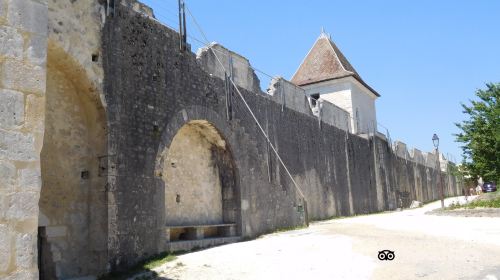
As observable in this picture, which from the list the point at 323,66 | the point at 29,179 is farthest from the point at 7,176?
the point at 323,66

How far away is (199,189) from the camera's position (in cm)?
1169

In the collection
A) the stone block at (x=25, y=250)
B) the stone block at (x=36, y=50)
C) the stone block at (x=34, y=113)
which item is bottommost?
the stone block at (x=25, y=250)

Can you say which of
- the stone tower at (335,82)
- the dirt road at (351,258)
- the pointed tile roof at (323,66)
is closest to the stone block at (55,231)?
the dirt road at (351,258)

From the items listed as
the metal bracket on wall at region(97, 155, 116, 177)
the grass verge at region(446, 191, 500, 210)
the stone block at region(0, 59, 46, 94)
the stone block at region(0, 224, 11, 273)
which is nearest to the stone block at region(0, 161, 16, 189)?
the stone block at region(0, 224, 11, 273)

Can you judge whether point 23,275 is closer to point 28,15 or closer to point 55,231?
point 28,15

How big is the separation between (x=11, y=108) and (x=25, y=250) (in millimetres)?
927

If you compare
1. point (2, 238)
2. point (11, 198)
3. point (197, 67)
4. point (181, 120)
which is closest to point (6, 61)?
point (11, 198)

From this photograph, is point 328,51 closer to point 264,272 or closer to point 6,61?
point 264,272

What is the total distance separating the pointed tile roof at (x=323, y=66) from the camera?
29.8 metres

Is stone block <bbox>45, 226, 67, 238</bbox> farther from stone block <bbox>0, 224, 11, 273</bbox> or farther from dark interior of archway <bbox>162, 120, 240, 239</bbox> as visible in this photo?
stone block <bbox>0, 224, 11, 273</bbox>

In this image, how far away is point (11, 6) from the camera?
3.43 m

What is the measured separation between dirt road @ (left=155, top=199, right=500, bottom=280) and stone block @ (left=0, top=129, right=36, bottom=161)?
4658mm

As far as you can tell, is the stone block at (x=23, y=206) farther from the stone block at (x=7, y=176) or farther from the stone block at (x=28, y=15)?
the stone block at (x=28, y=15)

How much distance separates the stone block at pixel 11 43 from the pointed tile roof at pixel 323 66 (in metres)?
26.6
